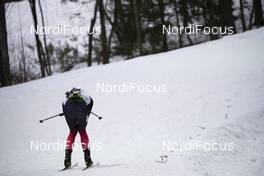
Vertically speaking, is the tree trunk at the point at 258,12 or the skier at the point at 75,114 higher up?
the tree trunk at the point at 258,12

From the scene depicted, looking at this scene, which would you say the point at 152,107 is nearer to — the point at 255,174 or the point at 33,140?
the point at 33,140

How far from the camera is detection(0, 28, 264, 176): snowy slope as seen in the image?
9.26 meters

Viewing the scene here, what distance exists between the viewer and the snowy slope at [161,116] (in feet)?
30.4

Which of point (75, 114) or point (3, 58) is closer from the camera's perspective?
point (75, 114)

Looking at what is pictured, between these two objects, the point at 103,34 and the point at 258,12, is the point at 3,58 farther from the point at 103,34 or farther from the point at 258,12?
the point at 258,12

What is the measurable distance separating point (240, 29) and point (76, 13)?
1432 centimetres

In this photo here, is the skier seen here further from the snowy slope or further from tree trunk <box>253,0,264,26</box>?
tree trunk <box>253,0,264,26</box>

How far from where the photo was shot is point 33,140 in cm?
1348

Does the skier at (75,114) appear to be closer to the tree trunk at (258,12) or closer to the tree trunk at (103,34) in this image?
the tree trunk at (103,34)

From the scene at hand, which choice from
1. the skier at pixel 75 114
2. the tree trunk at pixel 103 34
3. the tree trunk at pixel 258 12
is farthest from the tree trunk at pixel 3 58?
the tree trunk at pixel 258 12

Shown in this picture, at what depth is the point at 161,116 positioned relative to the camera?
41.9 feet

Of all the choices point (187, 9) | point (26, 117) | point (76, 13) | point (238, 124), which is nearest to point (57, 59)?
point (76, 13)

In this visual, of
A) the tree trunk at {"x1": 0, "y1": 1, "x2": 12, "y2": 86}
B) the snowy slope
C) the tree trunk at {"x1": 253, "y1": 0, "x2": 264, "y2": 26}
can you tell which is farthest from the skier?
the tree trunk at {"x1": 253, "y1": 0, "x2": 264, "y2": 26}

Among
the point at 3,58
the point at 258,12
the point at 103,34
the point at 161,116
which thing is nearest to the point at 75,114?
the point at 161,116
